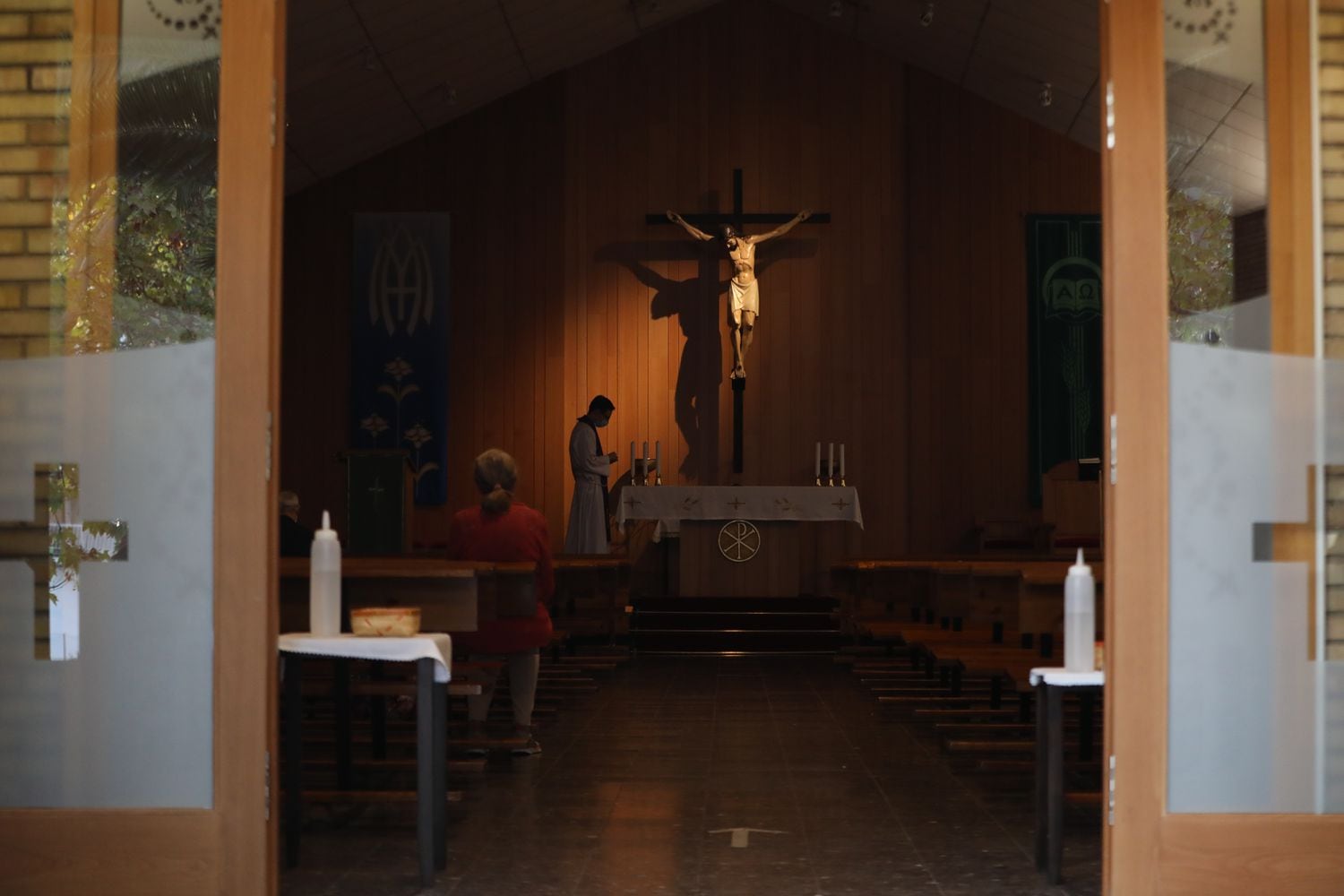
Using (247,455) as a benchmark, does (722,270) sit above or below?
above

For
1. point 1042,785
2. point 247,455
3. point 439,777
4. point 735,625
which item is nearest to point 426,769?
point 439,777

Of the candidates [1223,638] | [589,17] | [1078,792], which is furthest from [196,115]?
[589,17]

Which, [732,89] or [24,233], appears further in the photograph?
[732,89]

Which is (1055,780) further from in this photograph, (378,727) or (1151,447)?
(378,727)

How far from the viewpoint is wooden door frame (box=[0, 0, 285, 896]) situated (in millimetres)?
3242

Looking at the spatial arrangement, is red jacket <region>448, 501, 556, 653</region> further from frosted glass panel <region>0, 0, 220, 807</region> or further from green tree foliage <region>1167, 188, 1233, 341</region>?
green tree foliage <region>1167, 188, 1233, 341</region>

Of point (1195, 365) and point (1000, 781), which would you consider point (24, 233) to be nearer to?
point (1195, 365)

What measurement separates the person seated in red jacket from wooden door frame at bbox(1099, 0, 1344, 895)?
285 centimetres

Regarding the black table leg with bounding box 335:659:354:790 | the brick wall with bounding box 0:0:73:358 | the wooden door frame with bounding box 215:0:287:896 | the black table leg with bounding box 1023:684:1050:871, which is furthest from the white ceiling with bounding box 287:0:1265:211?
the black table leg with bounding box 1023:684:1050:871

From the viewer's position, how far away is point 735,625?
1082cm

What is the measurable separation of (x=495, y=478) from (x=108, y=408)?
2.62 meters

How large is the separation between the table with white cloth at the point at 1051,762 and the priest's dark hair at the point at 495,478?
8.26ft

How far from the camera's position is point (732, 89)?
515 inches

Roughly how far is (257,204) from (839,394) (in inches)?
387
